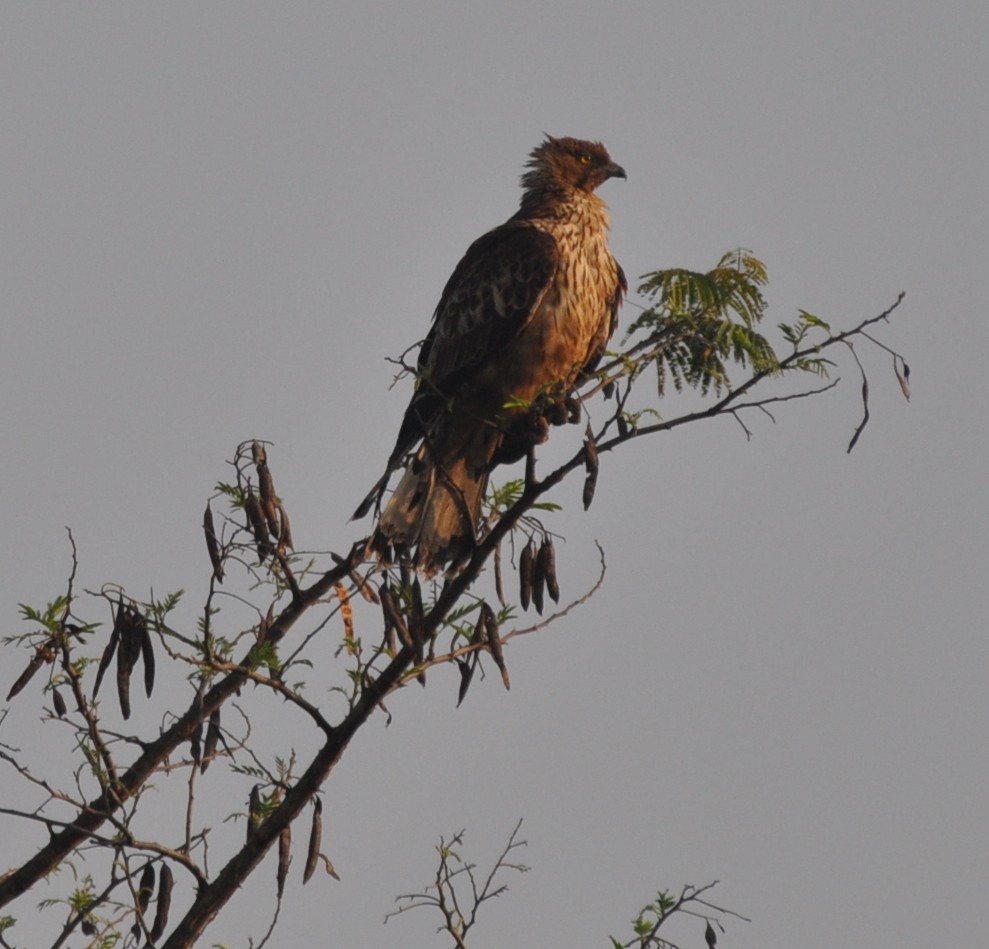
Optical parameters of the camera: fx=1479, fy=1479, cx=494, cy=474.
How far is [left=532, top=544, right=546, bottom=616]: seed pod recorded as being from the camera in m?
5.10

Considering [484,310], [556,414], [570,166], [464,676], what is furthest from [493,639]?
[570,166]

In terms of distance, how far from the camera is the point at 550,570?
5098 mm

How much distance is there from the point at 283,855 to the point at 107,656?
2.77ft

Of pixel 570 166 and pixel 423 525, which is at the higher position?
pixel 570 166

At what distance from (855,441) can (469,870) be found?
207 cm

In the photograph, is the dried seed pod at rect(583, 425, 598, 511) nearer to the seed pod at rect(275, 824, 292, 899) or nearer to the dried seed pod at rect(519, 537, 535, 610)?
the dried seed pod at rect(519, 537, 535, 610)

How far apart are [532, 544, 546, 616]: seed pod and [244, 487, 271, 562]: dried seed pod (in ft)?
3.01

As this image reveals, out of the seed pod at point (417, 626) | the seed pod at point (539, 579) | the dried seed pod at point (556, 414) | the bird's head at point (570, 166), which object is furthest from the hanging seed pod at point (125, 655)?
the bird's head at point (570, 166)

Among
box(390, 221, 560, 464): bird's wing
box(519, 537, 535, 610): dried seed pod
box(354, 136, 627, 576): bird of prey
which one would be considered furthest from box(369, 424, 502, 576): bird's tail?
box(519, 537, 535, 610): dried seed pod

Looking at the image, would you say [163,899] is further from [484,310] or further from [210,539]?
[484,310]

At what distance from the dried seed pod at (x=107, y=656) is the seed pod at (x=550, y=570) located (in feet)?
4.73

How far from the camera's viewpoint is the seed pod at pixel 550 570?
5.09 m

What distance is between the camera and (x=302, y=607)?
5.72 m

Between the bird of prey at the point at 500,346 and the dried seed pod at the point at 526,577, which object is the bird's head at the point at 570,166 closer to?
the bird of prey at the point at 500,346
